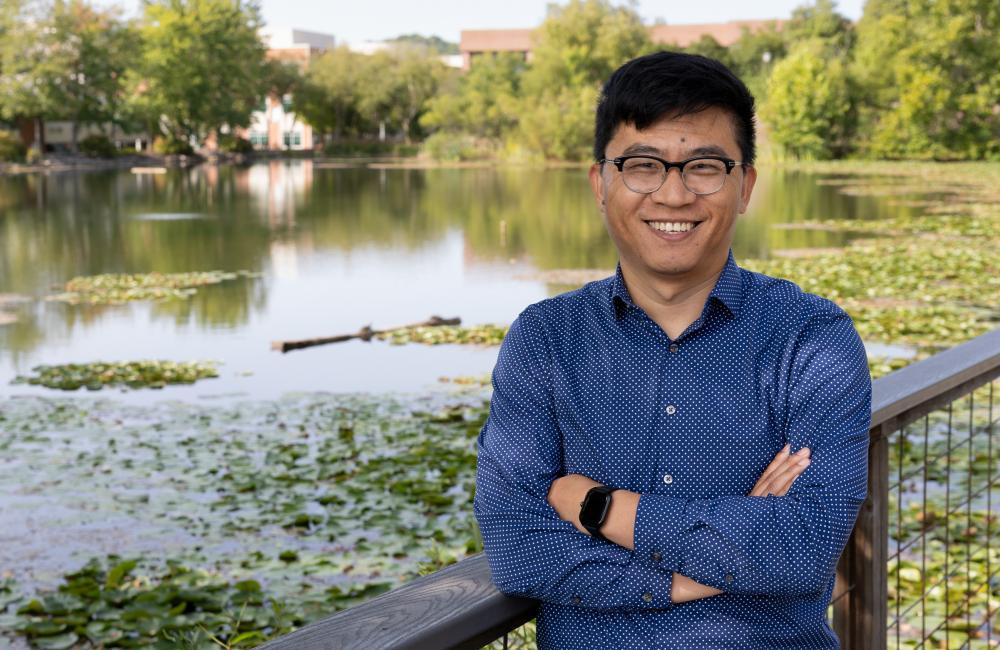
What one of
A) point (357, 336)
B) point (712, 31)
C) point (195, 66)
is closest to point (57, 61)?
point (195, 66)

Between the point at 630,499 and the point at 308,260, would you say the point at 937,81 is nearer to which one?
the point at 308,260

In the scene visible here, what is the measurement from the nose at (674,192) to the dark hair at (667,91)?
73 millimetres

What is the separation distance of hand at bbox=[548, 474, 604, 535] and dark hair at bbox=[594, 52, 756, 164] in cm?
45

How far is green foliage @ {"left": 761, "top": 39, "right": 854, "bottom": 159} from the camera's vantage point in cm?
4672

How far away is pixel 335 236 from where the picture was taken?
21828 mm

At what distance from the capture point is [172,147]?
5769 cm

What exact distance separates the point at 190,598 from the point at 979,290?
989 cm

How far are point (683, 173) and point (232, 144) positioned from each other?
64.5m

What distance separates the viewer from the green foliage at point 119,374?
30.7 ft

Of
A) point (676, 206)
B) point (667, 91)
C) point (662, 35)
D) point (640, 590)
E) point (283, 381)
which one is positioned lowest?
point (283, 381)

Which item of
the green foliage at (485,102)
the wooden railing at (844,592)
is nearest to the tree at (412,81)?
the green foliage at (485,102)

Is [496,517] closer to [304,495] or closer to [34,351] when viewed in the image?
[304,495]

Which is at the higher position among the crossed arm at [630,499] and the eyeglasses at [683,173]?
the eyeglasses at [683,173]

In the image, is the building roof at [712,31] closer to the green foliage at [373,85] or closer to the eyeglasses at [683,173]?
the green foliage at [373,85]
